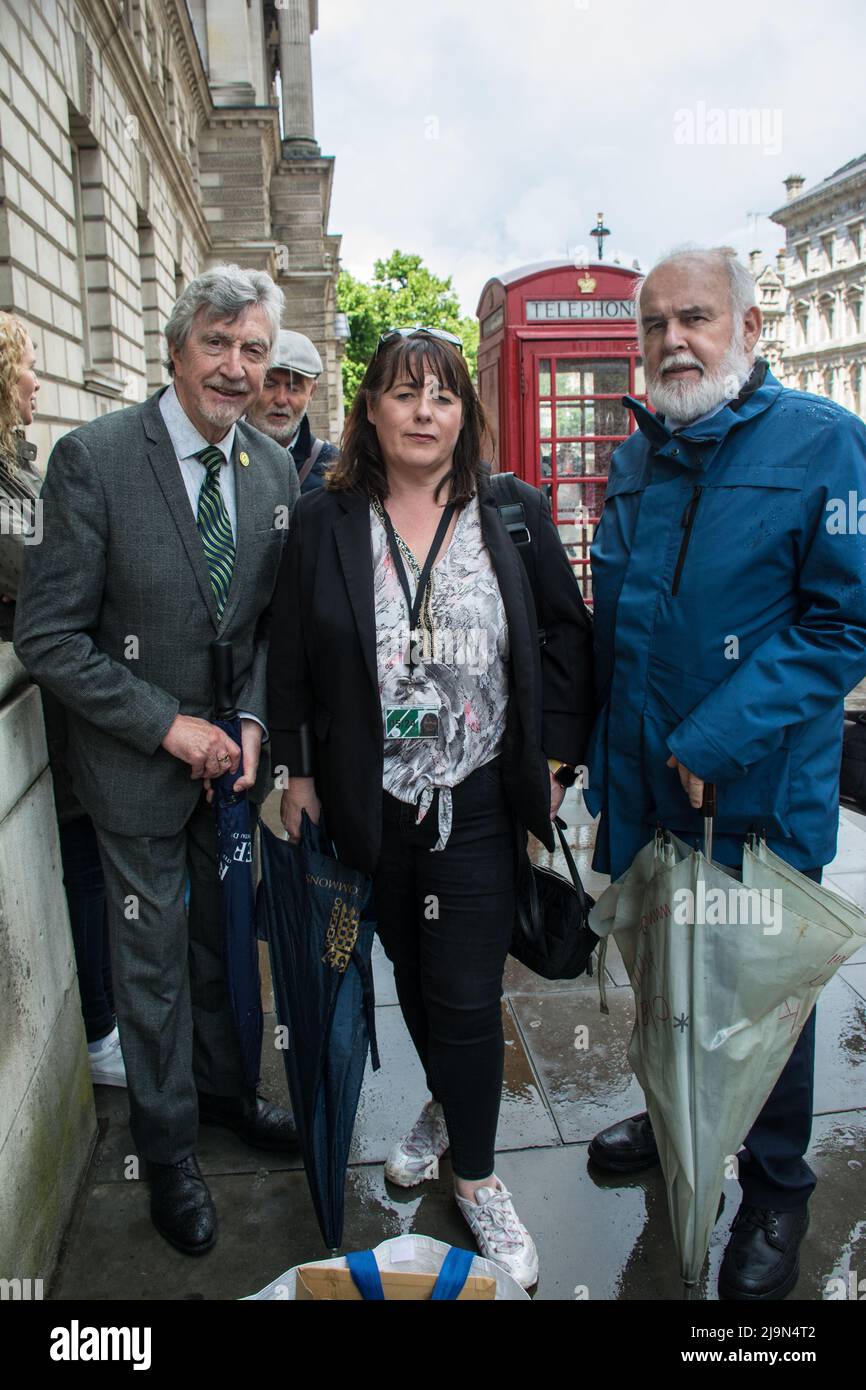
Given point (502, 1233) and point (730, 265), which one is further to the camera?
point (502, 1233)

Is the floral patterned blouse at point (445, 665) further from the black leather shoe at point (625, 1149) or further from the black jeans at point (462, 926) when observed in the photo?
the black leather shoe at point (625, 1149)

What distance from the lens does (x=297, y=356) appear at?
12.1 feet

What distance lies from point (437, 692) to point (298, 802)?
458mm

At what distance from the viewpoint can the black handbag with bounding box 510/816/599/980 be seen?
2.39 m

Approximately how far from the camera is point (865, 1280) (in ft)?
7.30

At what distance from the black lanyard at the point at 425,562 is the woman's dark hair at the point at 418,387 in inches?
2.2

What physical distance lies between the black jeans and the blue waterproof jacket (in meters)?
0.35

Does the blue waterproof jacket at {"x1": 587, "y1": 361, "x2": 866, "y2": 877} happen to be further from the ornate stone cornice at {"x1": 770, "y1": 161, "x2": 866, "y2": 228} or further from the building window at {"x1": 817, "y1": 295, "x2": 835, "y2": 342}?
the building window at {"x1": 817, "y1": 295, "x2": 835, "y2": 342}

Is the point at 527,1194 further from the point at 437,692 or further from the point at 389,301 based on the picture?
the point at 389,301

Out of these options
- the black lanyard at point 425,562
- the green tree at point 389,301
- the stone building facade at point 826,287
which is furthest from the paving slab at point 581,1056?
the stone building facade at point 826,287

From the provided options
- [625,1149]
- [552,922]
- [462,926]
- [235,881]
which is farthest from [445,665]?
[625,1149]

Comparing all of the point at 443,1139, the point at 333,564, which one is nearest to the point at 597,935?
the point at 443,1139

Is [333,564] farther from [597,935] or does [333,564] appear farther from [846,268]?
[846,268]
